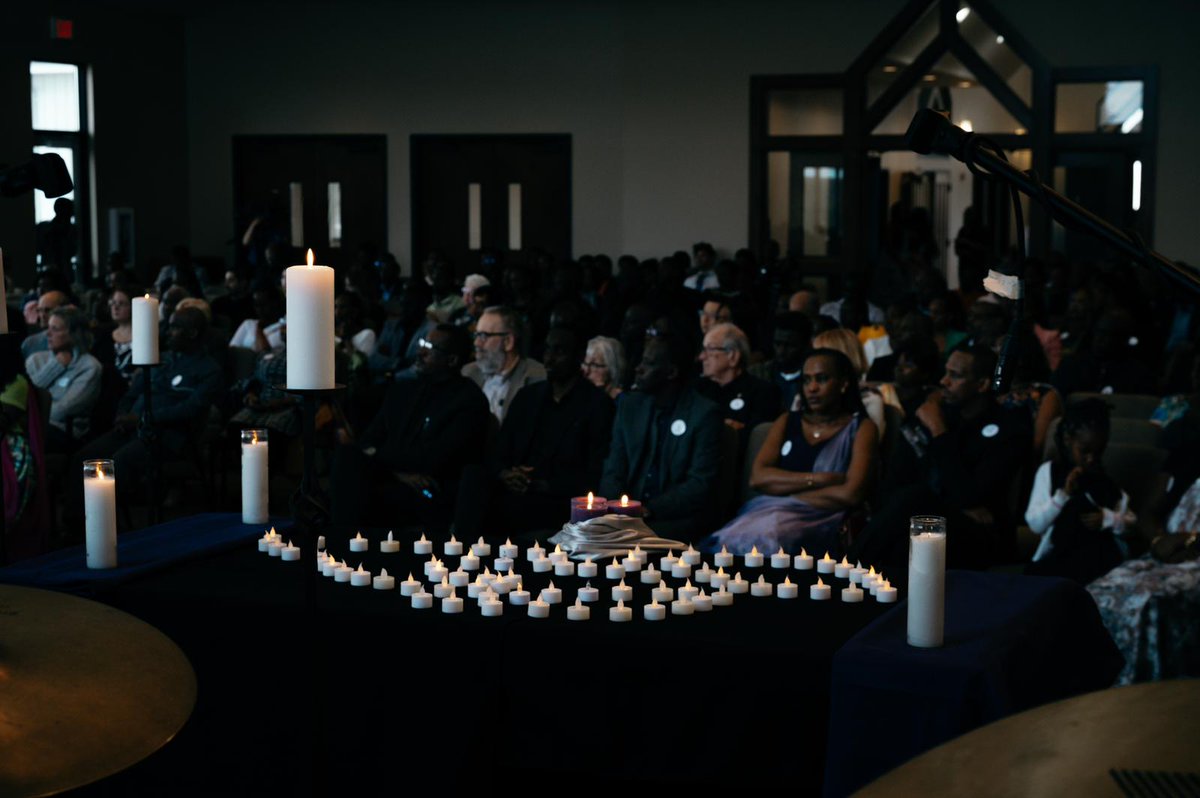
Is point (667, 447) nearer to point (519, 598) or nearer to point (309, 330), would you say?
point (519, 598)

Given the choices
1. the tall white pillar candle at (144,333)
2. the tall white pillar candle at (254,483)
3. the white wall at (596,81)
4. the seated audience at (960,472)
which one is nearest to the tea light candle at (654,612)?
the tall white pillar candle at (254,483)

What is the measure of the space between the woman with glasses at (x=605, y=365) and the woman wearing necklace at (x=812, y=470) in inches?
45.4

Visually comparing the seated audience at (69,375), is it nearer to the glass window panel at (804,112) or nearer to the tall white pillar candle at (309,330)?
the tall white pillar candle at (309,330)

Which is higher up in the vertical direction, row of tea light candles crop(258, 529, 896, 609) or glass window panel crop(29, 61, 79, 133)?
glass window panel crop(29, 61, 79, 133)

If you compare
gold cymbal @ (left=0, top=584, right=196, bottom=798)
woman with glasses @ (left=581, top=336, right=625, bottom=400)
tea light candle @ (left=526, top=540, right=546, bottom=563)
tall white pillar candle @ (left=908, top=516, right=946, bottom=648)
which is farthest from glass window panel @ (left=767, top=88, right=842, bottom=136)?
gold cymbal @ (left=0, top=584, right=196, bottom=798)

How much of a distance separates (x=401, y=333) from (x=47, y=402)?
159 inches

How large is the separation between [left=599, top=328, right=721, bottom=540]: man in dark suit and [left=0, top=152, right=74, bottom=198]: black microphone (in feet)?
7.77

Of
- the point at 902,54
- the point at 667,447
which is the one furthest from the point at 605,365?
the point at 902,54

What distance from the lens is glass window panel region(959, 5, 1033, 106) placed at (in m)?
14.6

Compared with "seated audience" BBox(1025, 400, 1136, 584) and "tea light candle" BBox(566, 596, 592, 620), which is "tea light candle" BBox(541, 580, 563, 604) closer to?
"tea light candle" BBox(566, 596, 592, 620)

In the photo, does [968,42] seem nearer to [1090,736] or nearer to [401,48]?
[401,48]

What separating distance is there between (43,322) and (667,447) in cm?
525

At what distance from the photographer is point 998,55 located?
48.4 feet

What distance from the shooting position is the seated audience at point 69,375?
769 centimetres
